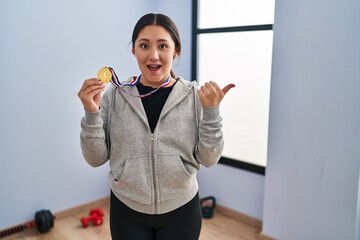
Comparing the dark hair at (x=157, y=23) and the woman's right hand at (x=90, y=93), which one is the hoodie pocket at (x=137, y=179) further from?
the dark hair at (x=157, y=23)

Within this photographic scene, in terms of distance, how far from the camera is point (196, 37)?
9.95 feet

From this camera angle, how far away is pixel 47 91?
8.48ft

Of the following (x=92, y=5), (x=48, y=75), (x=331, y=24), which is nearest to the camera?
(x=331, y=24)

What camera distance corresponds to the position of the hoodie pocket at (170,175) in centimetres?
121

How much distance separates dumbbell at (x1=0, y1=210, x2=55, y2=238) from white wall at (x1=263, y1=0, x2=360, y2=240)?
5.33ft

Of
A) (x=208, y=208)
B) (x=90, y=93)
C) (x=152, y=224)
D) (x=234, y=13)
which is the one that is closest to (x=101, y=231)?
(x=208, y=208)

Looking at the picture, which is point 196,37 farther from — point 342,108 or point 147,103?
point 147,103

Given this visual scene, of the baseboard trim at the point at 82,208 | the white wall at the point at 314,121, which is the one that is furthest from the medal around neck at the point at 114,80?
the baseboard trim at the point at 82,208

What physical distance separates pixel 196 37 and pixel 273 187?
1443mm

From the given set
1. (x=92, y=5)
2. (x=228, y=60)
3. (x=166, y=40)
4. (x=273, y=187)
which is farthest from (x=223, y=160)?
(x=166, y=40)

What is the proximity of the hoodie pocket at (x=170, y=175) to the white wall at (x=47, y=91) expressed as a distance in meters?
1.69

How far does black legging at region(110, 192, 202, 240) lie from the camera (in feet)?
4.02

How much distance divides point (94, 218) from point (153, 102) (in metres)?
1.77

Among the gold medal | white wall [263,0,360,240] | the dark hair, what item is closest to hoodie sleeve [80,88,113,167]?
the gold medal
